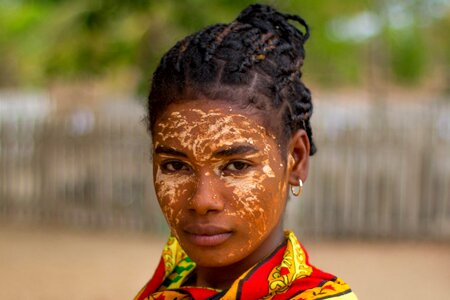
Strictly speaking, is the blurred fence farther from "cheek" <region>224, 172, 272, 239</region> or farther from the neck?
"cheek" <region>224, 172, 272, 239</region>

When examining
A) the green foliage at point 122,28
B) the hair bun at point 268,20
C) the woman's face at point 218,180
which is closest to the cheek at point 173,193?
the woman's face at point 218,180

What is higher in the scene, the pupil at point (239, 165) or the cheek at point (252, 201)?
the pupil at point (239, 165)

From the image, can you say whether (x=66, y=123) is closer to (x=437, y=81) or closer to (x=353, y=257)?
(x=353, y=257)

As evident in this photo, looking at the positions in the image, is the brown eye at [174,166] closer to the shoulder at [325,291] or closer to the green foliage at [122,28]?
the shoulder at [325,291]

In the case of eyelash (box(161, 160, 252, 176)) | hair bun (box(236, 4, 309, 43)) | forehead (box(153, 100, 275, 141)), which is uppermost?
hair bun (box(236, 4, 309, 43))

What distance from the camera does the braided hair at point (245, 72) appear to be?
180cm

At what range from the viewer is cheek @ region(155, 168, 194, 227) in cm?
183

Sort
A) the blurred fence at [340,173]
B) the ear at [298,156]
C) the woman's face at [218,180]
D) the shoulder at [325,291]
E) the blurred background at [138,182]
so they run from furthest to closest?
the blurred fence at [340,173] → the blurred background at [138,182] → the ear at [298,156] → the woman's face at [218,180] → the shoulder at [325,291]

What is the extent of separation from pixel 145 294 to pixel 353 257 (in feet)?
21.3

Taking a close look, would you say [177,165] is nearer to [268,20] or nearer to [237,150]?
[237,150]

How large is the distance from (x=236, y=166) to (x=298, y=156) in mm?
234

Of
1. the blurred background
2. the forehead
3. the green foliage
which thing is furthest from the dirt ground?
the forehead

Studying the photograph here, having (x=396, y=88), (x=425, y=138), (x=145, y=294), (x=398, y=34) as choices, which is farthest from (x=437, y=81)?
(x=145, y=294)

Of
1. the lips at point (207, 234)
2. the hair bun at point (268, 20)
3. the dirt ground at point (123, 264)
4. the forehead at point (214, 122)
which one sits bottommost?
the dirt ground at point (123, 264)
